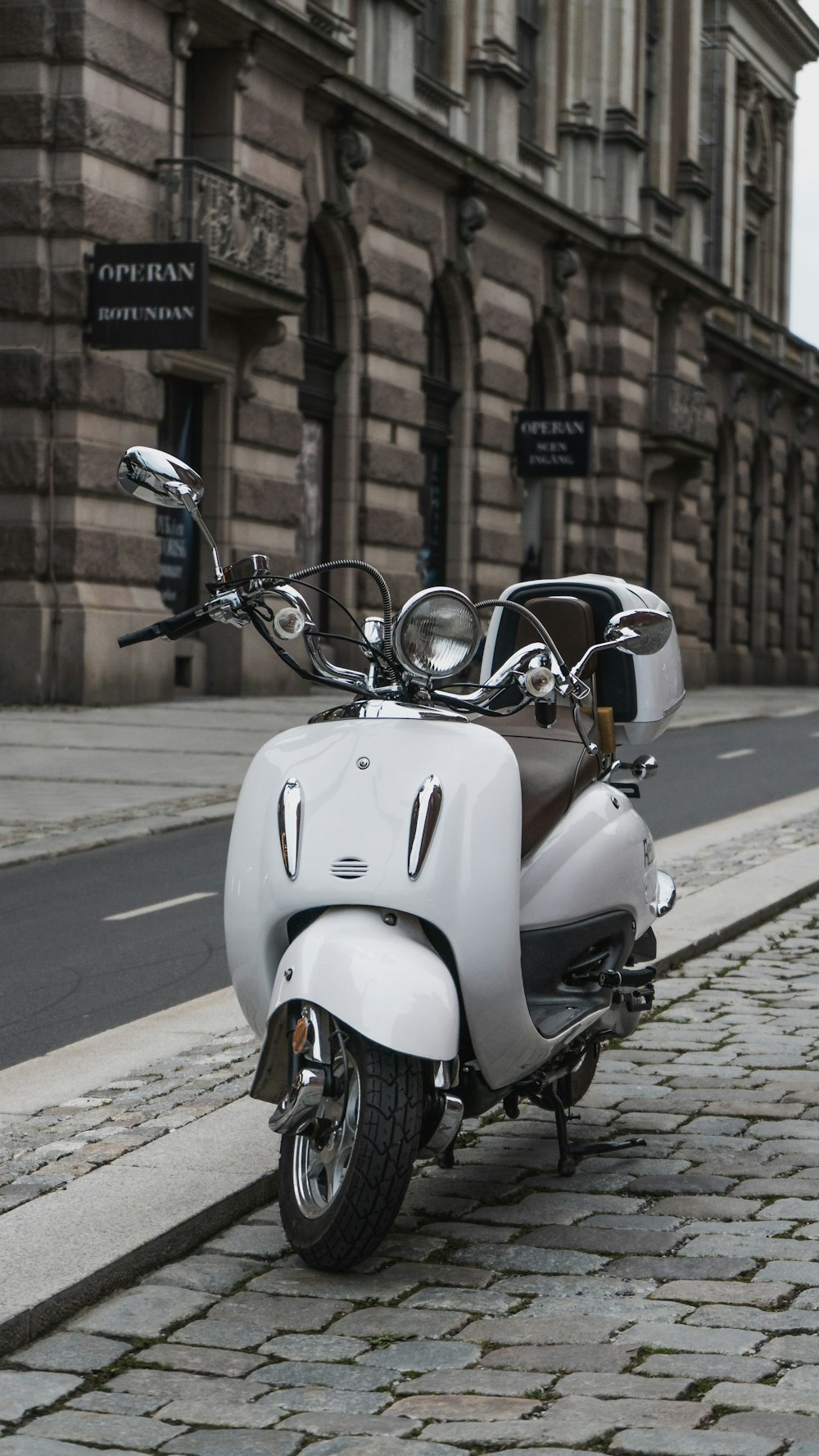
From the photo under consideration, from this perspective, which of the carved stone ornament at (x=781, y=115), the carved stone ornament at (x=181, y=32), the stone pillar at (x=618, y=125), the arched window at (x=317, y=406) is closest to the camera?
the carved stone ornament at (x=181, y=32)

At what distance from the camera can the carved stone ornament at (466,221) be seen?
28250 millimetres

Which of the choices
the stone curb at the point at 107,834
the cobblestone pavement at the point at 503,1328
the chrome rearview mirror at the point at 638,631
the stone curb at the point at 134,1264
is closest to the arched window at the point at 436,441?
the stone curb at the point at 107,834

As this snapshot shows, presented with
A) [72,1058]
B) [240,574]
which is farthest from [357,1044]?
[72,1058]

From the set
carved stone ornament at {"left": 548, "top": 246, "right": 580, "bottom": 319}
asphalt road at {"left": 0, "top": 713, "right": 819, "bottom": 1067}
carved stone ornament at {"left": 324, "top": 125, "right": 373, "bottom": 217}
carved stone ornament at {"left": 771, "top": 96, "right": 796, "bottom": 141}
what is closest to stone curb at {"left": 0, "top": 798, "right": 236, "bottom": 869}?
asphalt road at {"left": 0, "top": 713, "right": 819, "bottom": 1067}

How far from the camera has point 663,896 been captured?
16.9ft

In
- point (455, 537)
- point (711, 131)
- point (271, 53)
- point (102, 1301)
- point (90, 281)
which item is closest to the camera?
point (102, 1301)

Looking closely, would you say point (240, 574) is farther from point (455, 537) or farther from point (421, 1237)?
point (455, 537)

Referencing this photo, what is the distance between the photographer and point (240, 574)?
4.18 m

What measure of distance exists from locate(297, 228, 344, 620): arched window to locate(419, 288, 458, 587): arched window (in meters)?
2.52

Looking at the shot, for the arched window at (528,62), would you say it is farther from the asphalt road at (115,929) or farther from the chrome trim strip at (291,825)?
the chrome trim strip at (291,825)

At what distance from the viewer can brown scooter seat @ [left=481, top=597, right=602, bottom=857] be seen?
4.36m

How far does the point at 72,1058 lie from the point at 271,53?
19131 mm

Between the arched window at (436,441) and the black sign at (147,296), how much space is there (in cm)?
908

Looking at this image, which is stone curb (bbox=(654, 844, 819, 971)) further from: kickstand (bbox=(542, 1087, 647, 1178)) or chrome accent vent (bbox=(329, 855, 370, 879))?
chrome accent vent (bbox=(329, 855, 370, 879))
